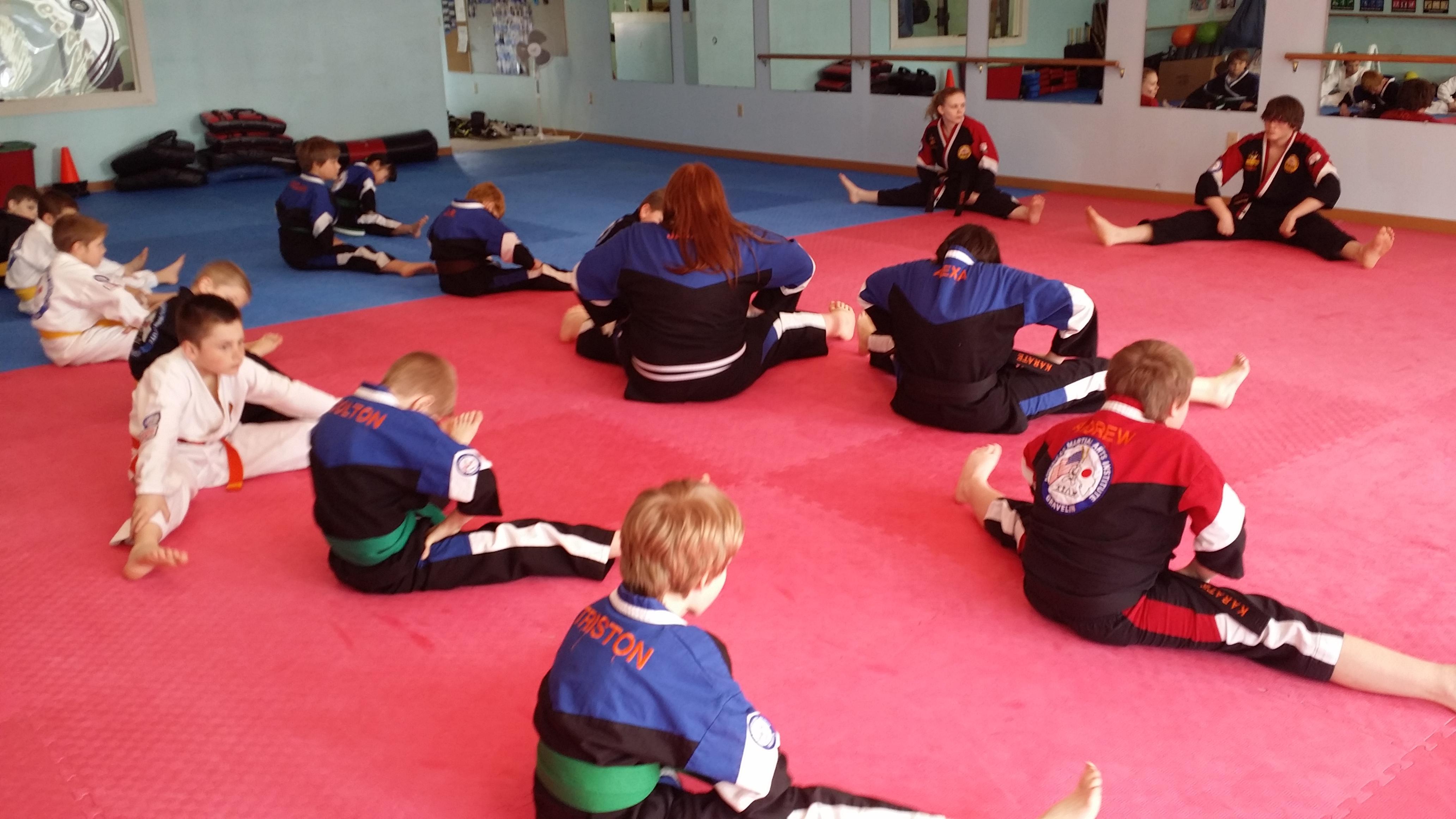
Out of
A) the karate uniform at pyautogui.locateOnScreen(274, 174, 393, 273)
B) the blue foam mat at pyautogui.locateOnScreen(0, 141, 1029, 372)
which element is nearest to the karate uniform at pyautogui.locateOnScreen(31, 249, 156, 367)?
the blue foam mat at pyautogui.locateOnScreen(0, 141, 1029, 372)

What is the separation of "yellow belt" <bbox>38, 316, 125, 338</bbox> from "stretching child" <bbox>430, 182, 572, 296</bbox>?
1697mm

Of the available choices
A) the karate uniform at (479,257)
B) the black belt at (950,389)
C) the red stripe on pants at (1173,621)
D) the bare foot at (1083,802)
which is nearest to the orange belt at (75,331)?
the karate uniform at (479,257)

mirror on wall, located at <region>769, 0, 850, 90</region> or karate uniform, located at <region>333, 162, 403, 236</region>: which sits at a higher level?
mirror on wall, located at <region>769, 0, 850, 90</region>

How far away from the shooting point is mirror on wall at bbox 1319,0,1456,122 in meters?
7.45

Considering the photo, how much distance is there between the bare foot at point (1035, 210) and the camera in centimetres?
790

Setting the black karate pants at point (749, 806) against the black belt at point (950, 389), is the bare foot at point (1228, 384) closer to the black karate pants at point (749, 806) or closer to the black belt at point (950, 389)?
the black belt at point (950, 389)

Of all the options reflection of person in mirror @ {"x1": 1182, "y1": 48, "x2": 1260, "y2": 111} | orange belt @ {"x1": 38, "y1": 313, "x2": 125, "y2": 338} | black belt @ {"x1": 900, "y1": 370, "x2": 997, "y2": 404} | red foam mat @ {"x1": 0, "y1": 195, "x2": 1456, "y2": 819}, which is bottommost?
red foam mat @ {"x1": 0, "y1": 195, "x2": 1456, "y2": 819}

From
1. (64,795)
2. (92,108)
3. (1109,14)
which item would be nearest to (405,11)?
(92,108)

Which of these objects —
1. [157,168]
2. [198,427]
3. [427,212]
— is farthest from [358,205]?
[198,427]

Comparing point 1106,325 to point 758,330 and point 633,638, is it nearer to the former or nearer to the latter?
point 758,330

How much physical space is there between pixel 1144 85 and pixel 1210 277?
→ 2835 mm

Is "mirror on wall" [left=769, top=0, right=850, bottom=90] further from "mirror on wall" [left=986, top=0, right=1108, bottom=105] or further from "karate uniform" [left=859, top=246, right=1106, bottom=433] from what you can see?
"karate uniform" [left=859, top=246, right=1106, bottom=433]

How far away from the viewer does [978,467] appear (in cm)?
358

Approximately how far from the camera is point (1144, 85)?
28.3 ft
